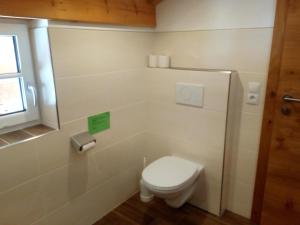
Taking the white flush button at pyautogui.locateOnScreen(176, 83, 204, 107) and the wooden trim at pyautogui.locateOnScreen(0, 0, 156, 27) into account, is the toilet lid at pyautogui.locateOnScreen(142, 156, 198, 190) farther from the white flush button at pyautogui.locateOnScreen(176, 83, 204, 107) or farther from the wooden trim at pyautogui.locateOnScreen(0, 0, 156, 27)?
the wooden trim at pyautogui.locateOnScreen(0, 0, 156, 27)

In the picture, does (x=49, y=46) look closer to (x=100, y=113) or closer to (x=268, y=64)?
(x=100, y=113)

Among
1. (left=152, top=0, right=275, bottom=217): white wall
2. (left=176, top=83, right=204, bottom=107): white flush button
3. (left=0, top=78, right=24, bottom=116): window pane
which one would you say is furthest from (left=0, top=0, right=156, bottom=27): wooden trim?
(left=176, top=83, right=204, bottom=107): white flush button

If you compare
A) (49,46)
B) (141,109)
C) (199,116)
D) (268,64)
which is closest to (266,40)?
(268,64)

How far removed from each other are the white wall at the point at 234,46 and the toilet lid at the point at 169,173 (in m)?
0.37

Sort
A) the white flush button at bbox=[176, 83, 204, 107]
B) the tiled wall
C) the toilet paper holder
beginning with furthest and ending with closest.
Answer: the white flush button at bbox=[176, 83, 204, 107] → the toilet paper holder → the tiled wall

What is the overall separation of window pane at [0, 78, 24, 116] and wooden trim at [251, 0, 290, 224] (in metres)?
1.63

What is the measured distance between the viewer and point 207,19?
184 cm

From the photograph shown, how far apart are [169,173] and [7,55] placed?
4.36 ft

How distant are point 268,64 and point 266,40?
16 cm

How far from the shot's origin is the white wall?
1676 mm

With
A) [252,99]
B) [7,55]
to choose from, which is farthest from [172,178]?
[7,55]

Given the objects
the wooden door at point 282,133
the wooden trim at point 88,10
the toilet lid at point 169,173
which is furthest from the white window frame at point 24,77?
the wooden door at point 282,133

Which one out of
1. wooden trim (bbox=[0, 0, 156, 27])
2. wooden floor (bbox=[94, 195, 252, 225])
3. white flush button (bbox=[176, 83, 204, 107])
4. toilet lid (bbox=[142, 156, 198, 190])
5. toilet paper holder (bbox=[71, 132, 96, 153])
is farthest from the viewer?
wooden floor (bbox=[94, 195, 252, 225])

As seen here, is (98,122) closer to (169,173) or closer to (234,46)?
(169,173)
